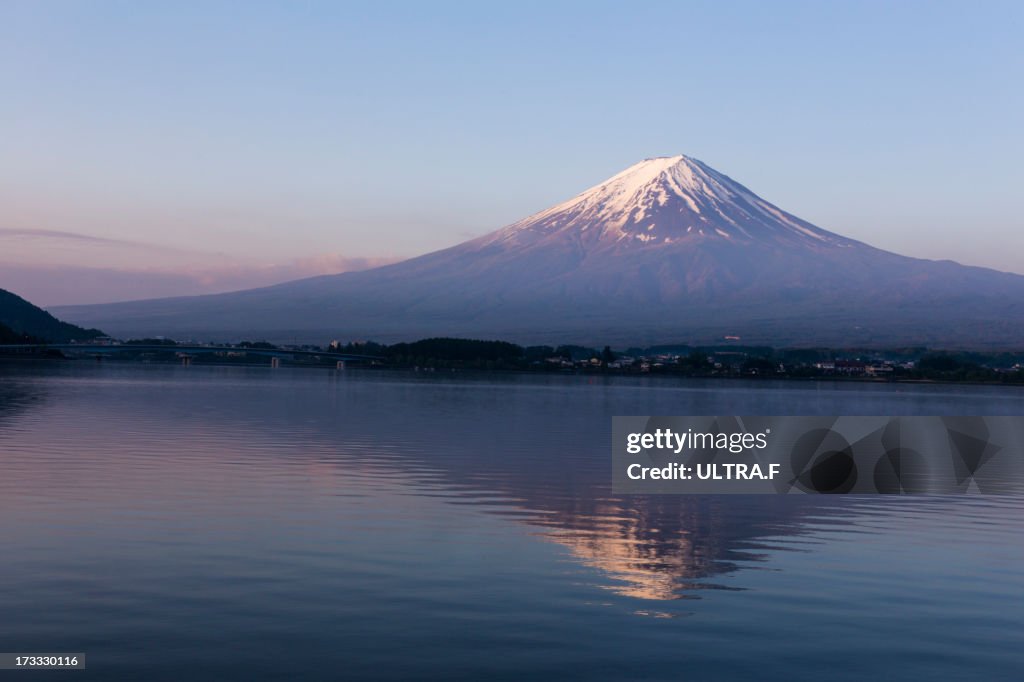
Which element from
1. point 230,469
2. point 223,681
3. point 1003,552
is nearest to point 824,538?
point 1003,552

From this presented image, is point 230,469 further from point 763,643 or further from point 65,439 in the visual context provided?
point 763,643

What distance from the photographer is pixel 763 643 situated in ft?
46.6

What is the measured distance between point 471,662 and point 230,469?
65.0 ft

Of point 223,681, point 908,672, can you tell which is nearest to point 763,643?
point 908,672

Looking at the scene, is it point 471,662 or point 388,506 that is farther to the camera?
point 388,506

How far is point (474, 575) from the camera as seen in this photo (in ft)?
58.8

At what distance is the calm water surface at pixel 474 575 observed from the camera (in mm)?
13359

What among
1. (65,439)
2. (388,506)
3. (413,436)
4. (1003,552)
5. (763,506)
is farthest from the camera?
(413,436)

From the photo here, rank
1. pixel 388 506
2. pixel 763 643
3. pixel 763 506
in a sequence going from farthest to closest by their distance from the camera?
pixel 763 506 < pixel 388 506 < pixel 763 643

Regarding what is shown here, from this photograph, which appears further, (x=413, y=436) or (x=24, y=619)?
(x=413, y=436)

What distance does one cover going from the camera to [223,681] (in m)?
12.2

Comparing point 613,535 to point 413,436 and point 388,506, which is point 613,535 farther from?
point 413,436

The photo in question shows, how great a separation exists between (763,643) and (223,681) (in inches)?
241

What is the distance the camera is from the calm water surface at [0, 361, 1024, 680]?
526 inches
